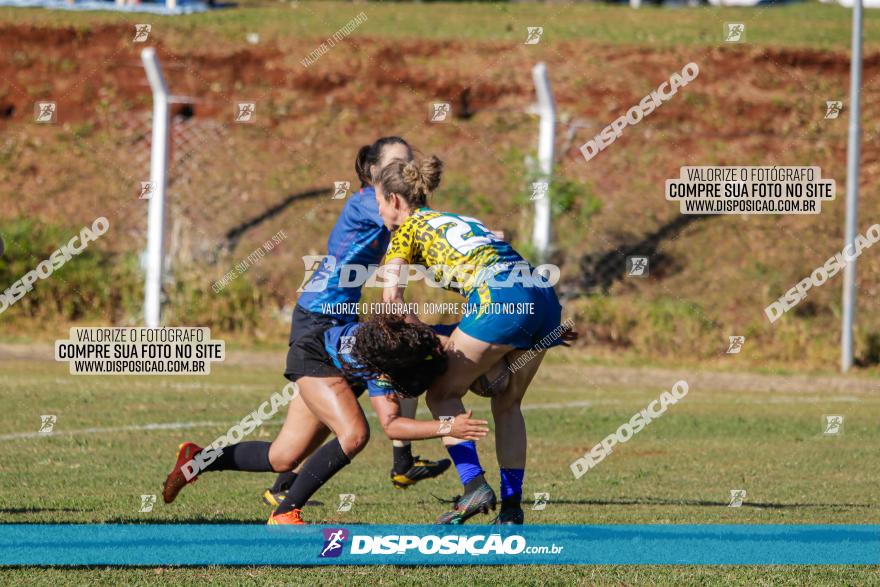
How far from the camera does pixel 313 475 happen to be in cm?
690

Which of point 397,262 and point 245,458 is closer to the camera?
point 397,262

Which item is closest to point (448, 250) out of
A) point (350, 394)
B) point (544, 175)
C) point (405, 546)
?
point (350, 394)

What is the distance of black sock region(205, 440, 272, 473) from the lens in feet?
24.9

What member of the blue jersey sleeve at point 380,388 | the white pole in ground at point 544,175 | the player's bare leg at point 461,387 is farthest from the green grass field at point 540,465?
the white pole in ground at point 544,175

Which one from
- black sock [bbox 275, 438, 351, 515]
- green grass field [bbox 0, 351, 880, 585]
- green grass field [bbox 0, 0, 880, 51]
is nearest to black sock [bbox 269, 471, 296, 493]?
green grass field [bbox 0, 351, 880, 585]

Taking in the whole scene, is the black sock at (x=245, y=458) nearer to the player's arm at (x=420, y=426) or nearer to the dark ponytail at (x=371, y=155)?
the player's arm at (x=420, y=426)

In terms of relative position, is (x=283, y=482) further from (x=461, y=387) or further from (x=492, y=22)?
(x=492, y=22)

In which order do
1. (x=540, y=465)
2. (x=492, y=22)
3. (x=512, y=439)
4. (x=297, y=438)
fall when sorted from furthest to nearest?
1. (x=492, y=22)
2. (x=540, y=465)
3. (x=297, y=438)
4. (x=512, y=439)

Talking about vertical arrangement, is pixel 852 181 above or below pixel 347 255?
above

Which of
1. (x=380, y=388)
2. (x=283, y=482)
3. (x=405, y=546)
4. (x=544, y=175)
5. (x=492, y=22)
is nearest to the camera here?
(x=405, y=546)

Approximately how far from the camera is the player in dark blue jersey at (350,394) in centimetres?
647

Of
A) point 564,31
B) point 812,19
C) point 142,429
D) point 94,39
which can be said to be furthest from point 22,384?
point 812,19

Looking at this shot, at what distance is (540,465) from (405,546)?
417cm

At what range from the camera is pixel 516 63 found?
93.9 ft
